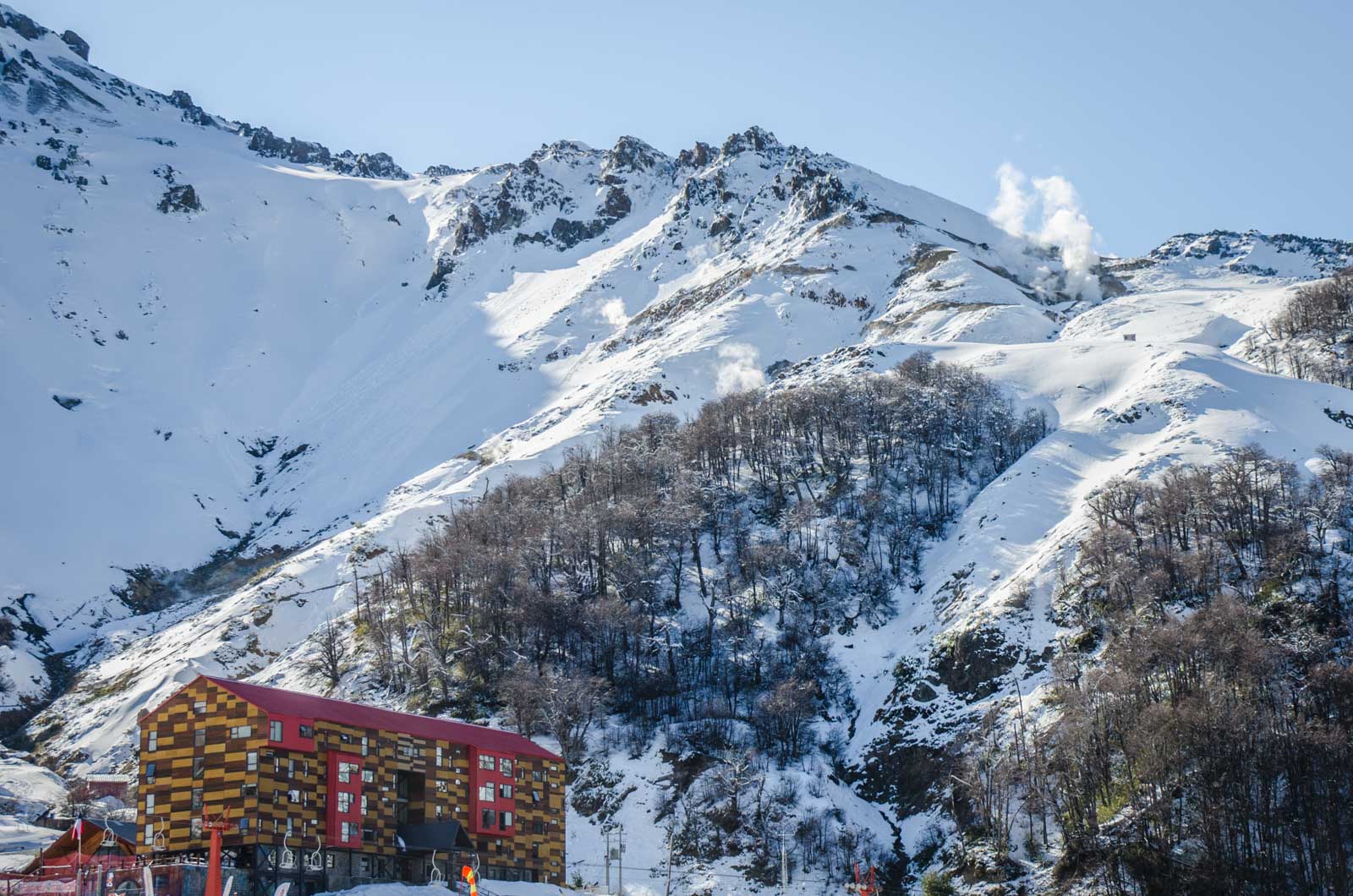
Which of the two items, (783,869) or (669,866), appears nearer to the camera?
(783,869)

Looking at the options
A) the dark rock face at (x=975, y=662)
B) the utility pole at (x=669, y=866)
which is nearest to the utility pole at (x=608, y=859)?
the utility pole at (x=669, y=866)

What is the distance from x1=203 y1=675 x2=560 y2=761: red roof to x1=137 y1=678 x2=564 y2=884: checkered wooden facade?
436 millimetres

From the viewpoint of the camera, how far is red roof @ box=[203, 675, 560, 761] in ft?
236

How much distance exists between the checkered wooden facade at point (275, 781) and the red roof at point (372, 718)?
436 mm

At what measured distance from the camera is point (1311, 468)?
11925 centimetres

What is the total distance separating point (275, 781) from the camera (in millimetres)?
69812

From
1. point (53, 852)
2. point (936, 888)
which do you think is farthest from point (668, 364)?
point (53, 852)

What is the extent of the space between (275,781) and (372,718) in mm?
9328

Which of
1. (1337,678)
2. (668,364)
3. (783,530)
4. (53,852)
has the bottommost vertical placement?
(53,852)

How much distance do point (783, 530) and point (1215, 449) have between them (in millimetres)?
41838

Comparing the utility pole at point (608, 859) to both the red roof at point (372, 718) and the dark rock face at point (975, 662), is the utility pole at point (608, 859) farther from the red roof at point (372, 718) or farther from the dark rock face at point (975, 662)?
the dark rock face at point (975, 662)

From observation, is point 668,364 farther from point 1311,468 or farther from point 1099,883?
point 1099,883

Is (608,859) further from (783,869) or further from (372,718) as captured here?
(372,718)

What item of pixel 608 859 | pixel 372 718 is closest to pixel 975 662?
pixel 608 859
